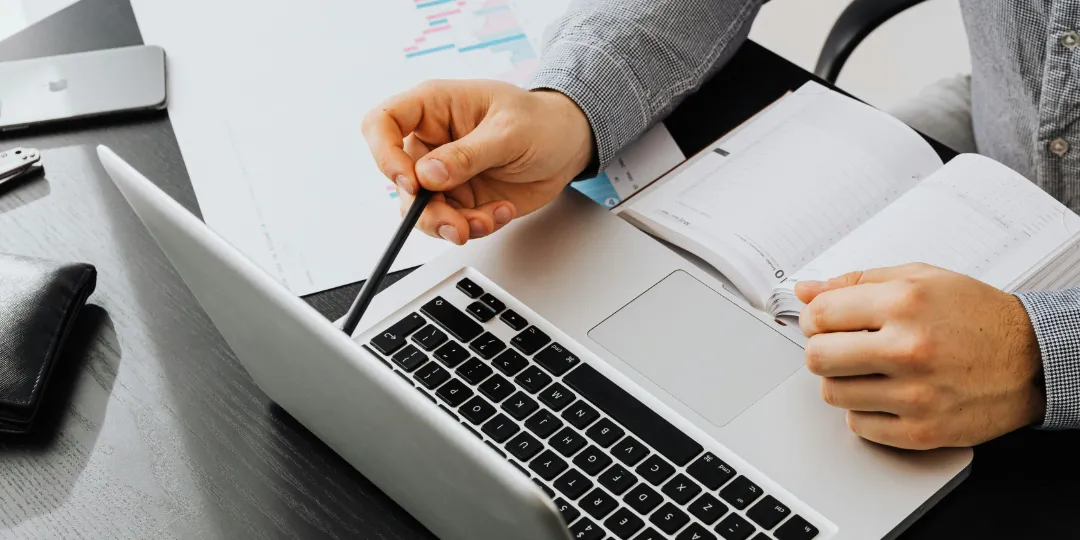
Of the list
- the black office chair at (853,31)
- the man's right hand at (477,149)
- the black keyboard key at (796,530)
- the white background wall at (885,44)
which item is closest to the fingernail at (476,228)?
the man's right hand at (477,149)

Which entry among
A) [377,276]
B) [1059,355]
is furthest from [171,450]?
[1059,355]

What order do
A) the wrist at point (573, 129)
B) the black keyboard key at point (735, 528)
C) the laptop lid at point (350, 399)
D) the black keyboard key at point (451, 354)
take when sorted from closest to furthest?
the laptop lid at point (350, 399) < the black keyboard key at point (735, 528) < the black keyboard key at point (451, 354) < the wrist at point (573, 129)

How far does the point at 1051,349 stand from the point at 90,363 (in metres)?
0.69

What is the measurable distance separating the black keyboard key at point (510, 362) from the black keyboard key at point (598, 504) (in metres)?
0.11

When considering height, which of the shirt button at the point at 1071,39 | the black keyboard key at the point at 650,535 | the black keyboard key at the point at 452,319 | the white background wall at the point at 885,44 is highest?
the shirt button at the point at 1071,39

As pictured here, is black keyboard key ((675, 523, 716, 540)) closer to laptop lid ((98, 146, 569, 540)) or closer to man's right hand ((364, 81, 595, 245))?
laptop lid ((98, 146, 569, 540))

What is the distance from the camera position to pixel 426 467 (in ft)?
1.77

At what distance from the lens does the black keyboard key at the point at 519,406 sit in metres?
0.70

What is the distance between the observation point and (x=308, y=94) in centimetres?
98

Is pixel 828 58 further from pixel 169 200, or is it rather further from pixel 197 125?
pixel 169 200

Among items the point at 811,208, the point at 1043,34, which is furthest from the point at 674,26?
the point at 1043,34

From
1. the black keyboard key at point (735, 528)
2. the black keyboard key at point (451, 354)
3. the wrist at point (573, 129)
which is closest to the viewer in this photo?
the black keyboard key at point (735, 528)

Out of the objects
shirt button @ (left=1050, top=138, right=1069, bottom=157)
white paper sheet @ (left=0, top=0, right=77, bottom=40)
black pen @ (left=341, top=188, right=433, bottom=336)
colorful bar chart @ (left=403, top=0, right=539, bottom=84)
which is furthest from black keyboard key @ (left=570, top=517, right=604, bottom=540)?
white paper sheet @ (left=0, top=0, right=77, bottom=40)

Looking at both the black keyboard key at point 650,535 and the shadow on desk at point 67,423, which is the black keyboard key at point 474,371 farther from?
the shadow on desk at point 67,423
